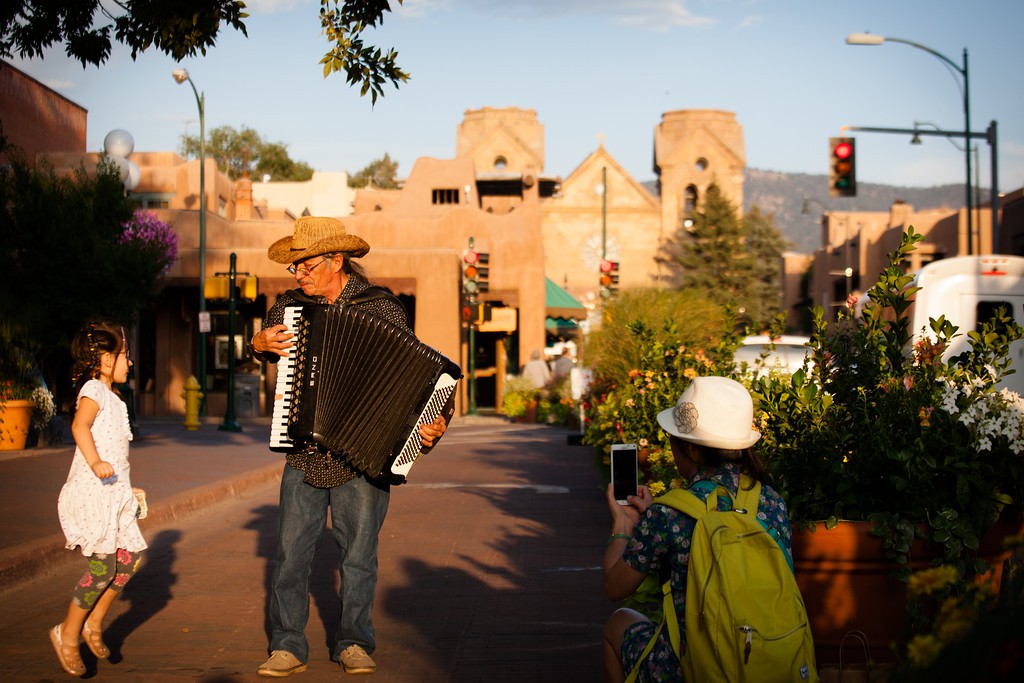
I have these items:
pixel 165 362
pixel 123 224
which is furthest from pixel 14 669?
pixel 165 362

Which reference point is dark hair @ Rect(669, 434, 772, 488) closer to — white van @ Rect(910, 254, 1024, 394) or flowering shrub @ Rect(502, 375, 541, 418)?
white van @ Rect(910, 254, 1024, 394)

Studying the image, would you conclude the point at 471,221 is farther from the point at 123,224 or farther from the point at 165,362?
the point at 123,224

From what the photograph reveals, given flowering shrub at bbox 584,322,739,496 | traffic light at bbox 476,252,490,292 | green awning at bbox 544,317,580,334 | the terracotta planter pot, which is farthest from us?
green awning at bbox 544,317,580,334

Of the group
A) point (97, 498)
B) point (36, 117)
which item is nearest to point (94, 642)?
point (97, 498)

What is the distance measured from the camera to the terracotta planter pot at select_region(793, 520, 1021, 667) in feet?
14.2

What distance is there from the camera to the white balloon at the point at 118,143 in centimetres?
3769

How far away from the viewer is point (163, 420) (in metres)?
29.2

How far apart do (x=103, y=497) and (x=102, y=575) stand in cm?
38

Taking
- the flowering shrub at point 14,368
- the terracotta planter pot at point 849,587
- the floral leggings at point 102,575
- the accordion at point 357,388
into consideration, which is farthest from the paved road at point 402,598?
the flowering shrub at point 14,368

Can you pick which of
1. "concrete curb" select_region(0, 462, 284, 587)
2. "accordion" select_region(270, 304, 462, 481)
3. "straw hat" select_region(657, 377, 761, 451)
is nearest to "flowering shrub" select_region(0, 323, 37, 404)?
"concrete curb" select_region(0, 462, 284, 587)

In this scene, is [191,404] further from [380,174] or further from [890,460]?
[380,174]

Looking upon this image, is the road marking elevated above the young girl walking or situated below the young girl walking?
below

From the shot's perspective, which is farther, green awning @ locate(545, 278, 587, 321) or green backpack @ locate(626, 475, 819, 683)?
green awning @ locate(545, 278, 587, 321)

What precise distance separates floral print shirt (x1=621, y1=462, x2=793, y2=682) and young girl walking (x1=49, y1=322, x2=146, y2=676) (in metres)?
3.21
